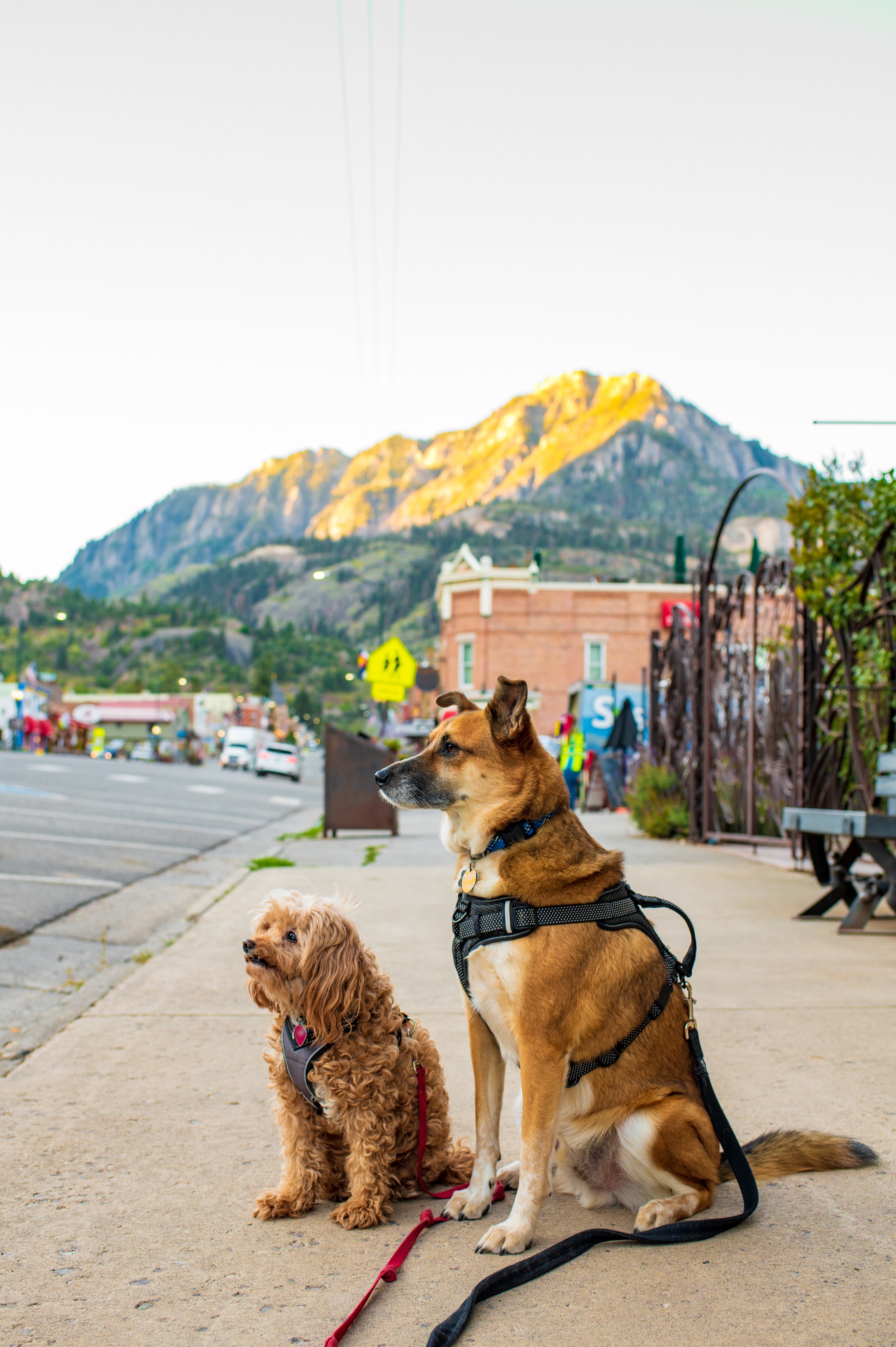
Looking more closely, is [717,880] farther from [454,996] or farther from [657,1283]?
[657,1283]

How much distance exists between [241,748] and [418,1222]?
205 feet

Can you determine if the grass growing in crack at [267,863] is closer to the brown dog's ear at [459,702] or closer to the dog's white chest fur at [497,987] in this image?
the brown dog's ear at [459,702]

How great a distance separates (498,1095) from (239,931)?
4959 mm

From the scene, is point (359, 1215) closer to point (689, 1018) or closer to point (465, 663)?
point (689, 1018)

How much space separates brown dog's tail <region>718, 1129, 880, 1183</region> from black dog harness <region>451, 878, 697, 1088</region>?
56 cm

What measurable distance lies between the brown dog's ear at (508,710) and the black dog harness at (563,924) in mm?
454

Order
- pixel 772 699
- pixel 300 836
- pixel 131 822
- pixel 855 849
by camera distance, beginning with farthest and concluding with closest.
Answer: pixel 300 836
pixel 131 822
pixel 772 699
pixel 855 849

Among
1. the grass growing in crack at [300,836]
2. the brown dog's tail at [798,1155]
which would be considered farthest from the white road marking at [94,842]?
the brown dog's tail at [798,1155]

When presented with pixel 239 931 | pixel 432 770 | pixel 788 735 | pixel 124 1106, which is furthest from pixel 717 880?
pixel 432 770

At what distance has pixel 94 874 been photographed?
10.6m

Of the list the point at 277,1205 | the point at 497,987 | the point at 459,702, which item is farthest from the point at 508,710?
the point at 277,1205

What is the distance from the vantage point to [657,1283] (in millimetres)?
2705

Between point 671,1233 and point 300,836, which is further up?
point 671,1233

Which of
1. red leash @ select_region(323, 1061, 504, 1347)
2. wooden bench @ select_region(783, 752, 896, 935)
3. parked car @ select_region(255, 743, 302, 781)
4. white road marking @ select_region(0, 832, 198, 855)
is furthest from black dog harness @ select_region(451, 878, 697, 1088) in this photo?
parked car @ select_region(255, 743, 302, 781)
